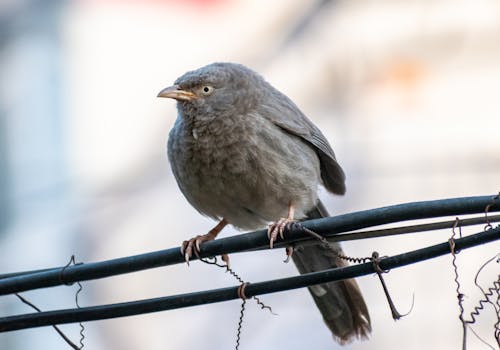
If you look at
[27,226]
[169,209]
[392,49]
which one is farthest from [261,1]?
[27,226]

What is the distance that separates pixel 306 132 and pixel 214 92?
0.61 meters

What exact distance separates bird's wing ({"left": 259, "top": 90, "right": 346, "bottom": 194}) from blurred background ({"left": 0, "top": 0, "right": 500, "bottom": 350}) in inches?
178

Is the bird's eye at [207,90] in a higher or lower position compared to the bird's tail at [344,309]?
higher

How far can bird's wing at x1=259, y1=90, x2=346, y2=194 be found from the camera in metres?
6.77

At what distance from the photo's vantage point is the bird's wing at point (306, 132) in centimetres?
677

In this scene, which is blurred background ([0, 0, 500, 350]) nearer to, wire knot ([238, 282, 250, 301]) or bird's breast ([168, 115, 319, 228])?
bird's breast ([168, 115, 319, 228])

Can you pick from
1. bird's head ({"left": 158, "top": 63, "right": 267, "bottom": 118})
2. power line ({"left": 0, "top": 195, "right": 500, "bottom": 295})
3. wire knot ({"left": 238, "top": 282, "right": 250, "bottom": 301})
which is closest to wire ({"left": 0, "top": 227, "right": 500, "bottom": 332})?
wire knot ({"left": 238, "top": 282, "right": 250, "bottom": 301})

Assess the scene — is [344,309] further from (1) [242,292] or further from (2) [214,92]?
(1) [242,292]

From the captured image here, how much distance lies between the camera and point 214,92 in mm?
6824

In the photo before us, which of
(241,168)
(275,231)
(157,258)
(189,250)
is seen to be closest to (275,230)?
(275,231)

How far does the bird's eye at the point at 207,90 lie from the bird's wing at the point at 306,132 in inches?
12.3

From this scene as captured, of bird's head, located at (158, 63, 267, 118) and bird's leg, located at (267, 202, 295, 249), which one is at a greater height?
bird's head, located at (158, 63, 267, 118)

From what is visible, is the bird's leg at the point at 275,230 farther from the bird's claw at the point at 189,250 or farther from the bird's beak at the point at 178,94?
the bird's beak at the point at 178,94

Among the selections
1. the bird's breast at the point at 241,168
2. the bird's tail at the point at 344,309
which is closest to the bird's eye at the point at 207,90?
the bird's breast at the point at 241,168
